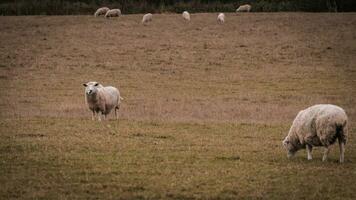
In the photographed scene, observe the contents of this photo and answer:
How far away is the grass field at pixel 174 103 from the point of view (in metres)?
12.2

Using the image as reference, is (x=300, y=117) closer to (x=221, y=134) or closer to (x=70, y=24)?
(x=221, y=134)

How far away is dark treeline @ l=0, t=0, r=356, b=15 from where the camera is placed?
199 feet

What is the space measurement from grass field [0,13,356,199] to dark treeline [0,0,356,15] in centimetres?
539

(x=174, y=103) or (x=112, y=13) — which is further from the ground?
(x=112, y=13)

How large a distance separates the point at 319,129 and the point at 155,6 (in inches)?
2028

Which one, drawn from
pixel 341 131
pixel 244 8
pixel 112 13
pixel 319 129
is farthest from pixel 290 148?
pixel 244 8

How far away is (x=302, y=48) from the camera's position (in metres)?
43.0

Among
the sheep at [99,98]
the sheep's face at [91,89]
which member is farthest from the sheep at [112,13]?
the sheep's face at [91,89]

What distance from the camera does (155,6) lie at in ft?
211

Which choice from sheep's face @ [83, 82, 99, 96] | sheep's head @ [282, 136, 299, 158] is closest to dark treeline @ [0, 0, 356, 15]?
sheep's face @ [83, 82, 99, 96]

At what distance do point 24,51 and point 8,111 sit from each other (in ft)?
59.4

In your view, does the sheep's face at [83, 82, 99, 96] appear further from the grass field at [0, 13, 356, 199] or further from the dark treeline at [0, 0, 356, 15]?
the dark treeline at [0, 0, 356, 15]

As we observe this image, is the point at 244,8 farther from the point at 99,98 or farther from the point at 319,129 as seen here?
the point at 319,129

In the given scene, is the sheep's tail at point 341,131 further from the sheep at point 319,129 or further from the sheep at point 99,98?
the sheep at point 99,98
